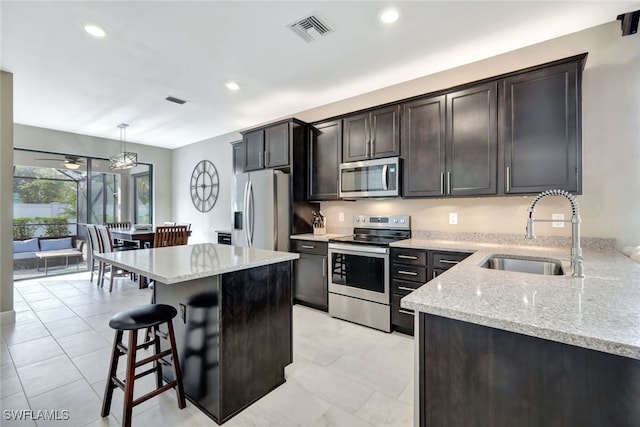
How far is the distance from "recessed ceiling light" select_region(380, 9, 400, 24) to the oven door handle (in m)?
2.06

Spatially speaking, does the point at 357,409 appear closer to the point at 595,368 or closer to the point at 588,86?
the point at 595,368

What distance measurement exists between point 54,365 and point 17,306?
227cm

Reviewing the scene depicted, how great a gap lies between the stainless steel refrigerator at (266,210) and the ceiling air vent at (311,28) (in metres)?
1.68

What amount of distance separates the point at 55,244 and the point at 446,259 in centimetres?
683

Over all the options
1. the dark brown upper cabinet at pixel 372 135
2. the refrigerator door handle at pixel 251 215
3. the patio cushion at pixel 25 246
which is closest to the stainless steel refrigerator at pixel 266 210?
the refrigerator door handle at pixel 251 215

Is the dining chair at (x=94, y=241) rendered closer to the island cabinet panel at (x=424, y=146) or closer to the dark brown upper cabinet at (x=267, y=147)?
the dark brown upper cabinet at (x=267, y=147)

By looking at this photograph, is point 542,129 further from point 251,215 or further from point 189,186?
point 189,186

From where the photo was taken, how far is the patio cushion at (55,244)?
5.32 m

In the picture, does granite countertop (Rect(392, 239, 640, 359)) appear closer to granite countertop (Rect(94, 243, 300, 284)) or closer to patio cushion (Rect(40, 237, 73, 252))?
granite countertop (Rect(94, 243, 300, 284))

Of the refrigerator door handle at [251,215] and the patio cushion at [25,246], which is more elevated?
the refrigerator door handle at [251,215]

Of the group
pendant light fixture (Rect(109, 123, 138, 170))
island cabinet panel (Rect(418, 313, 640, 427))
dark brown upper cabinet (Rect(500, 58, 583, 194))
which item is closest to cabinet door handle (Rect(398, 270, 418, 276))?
dark brown upper cabinet (Rect(500, 58, 583, 194))

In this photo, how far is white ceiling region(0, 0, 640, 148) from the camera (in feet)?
7.34

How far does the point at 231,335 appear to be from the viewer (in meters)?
1.75

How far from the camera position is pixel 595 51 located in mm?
2414
